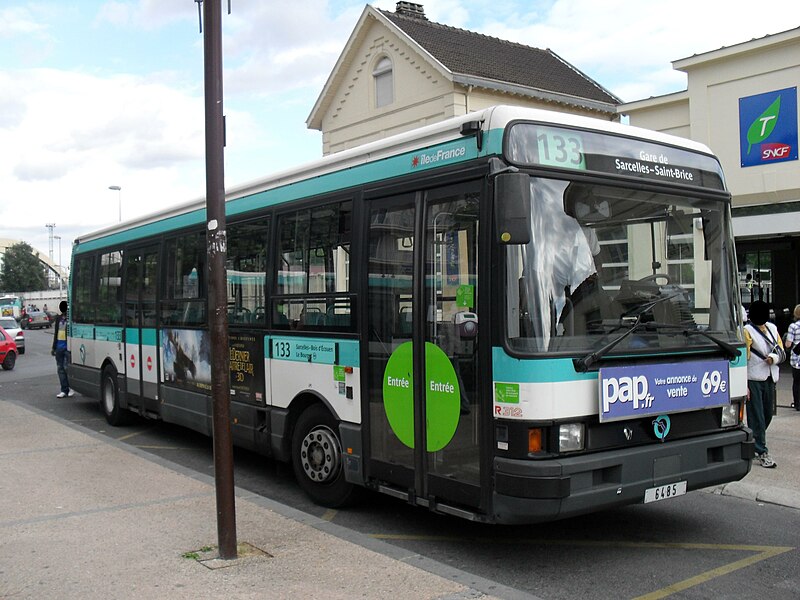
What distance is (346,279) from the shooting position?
7008 mm

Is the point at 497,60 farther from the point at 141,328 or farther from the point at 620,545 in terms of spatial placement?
the point at 620,545

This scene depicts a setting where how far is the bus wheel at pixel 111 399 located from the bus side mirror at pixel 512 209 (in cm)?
886

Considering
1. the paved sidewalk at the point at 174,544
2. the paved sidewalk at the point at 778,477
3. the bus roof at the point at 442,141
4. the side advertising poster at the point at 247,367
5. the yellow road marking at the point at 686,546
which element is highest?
the bus roof at the point at 442,141

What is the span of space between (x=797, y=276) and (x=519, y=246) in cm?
1634

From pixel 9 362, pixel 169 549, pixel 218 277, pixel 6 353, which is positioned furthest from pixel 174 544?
pixel 9 362

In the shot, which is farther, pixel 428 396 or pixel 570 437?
pixel 428 396

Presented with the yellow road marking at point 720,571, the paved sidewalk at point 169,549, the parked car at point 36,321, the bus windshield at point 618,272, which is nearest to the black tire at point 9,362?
the paved sidewalk at point 169,549

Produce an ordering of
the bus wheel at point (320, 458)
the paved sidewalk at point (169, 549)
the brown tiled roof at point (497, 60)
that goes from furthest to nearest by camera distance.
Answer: the brown tiled roof at point (497, 60)
the bus wheel at point (320, 458)
the paved sidewalk at point (169, 549)

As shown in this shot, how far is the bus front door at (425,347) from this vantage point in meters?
5.72

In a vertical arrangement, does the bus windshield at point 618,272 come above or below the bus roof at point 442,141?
below

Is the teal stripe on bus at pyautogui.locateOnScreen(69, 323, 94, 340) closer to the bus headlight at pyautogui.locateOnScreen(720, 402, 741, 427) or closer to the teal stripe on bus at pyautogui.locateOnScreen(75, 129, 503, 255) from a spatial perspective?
the teal stripe on bus at pyautogui.locateOnScreen(75, 129, 503, 255)

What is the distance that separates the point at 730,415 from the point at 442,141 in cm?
302

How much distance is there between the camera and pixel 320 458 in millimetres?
7395

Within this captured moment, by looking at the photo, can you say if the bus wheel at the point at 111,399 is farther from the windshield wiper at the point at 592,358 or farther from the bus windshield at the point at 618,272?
the windshield wiper at the point at 592,358
